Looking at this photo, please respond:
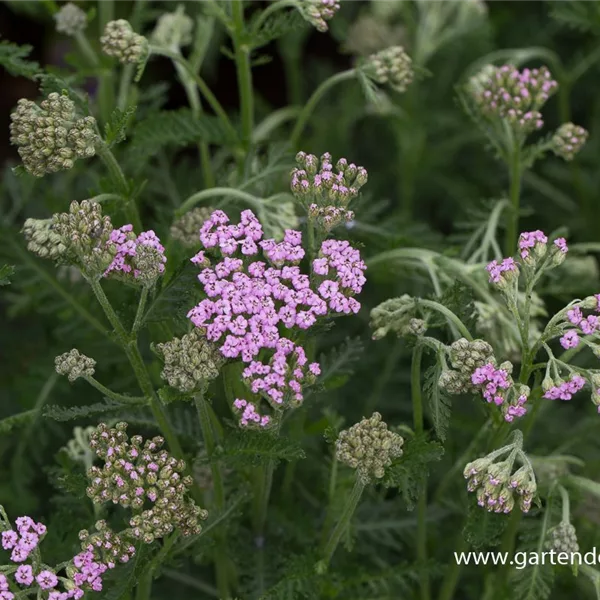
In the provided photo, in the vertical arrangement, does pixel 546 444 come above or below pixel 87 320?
below

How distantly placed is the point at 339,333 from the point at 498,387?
1.79 metres

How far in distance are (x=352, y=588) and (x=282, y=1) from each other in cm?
191

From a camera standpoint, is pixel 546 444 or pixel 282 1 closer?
pixel 282 1

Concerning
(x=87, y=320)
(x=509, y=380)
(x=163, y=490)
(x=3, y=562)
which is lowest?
(x=3, y=562)

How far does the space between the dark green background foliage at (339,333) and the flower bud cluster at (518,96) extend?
247 millimetres

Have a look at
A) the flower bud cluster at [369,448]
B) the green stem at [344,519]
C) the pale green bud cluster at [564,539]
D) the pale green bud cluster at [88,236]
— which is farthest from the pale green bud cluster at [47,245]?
the pale green bud cluster at [564,539]

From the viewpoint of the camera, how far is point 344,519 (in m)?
2.60

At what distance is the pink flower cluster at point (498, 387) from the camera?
7.61 ft

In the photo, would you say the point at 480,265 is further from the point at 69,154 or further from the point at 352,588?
the point at 69,154

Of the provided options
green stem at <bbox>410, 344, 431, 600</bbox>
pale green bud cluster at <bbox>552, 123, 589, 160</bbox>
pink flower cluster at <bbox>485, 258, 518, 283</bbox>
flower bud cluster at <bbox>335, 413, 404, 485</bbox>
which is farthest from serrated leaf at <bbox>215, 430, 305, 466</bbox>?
pale green bud cluster at <bbox>552, 123, 589, 160</bbox>

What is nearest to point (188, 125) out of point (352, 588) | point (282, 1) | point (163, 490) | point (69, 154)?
point (282, 1)

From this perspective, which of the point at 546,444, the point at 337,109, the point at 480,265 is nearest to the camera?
the point at 480,265

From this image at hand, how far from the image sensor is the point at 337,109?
4730 mm

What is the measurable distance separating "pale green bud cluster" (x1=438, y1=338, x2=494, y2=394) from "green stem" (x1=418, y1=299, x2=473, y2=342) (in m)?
0.11
